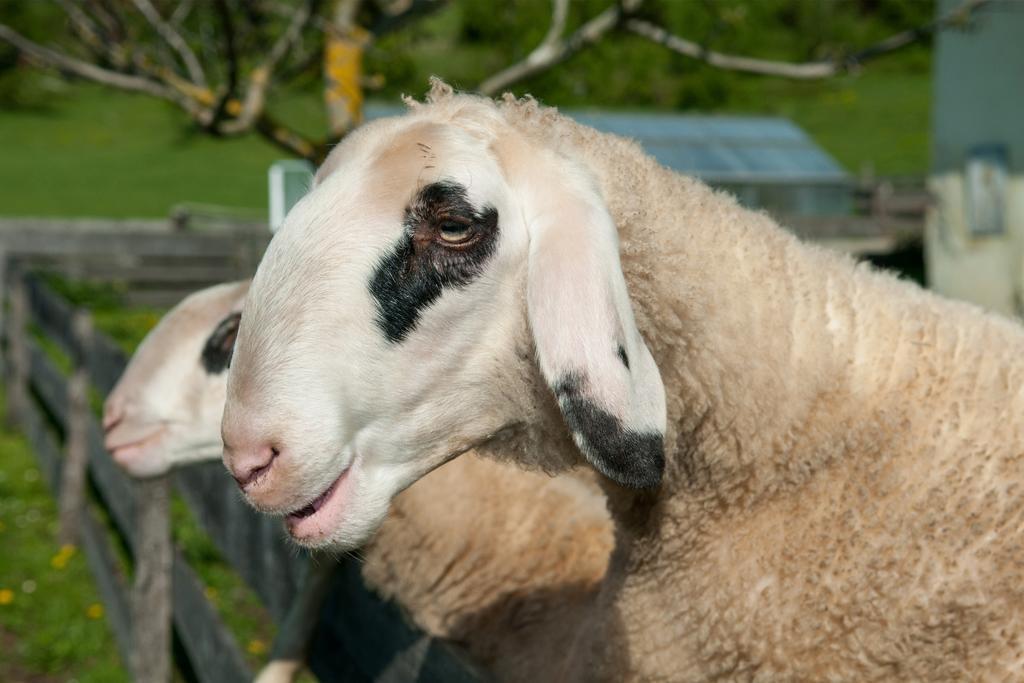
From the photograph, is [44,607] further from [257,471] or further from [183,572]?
A: [257,471]

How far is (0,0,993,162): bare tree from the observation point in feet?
15.7

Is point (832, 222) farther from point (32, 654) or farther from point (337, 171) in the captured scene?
point (337, 171)

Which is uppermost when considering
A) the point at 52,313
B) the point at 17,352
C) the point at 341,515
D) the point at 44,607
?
the point at 341,515

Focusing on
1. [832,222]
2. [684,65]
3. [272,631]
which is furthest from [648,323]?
[684,65]

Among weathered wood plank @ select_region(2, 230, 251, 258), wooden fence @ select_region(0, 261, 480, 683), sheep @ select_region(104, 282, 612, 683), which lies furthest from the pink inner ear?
weathered wood plank @ select_region(2, 230, 251, 258)

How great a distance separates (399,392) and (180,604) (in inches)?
106

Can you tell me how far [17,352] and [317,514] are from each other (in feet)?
27.0

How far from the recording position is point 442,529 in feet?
9.81

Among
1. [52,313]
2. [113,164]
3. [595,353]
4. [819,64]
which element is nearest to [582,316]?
[595,353]

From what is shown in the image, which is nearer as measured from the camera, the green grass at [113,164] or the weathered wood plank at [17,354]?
the weathered wood plank at [17,354]

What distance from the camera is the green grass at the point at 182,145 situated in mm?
30688

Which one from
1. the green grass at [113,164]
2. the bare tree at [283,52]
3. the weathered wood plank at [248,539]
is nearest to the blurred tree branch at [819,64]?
the bare tree at [283,52]

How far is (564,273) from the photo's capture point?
5.60 ft

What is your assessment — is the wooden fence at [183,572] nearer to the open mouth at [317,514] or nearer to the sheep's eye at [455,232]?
the open mouth at [317,514]
